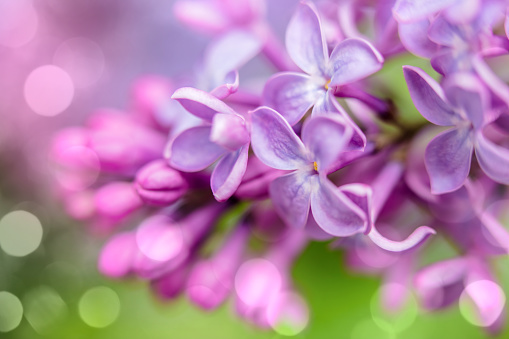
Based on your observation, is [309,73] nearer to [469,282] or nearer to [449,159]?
[449,159]

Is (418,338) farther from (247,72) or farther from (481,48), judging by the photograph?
(247,72)

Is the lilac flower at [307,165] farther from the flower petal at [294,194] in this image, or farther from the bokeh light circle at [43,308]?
the bokeh light circle at [43,308]

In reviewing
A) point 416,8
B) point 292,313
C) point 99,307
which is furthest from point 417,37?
point 99,307

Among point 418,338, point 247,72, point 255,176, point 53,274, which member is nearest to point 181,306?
point 53,274

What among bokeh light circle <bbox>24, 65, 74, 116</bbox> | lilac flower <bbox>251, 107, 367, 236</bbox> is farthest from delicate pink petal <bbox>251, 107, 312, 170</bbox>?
bokeh light circle <bbox>24, 65, 74, 116</bbox>

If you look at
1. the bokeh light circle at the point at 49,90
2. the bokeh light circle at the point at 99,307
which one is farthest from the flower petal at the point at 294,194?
the bokeh light circle at the point at 49,90
